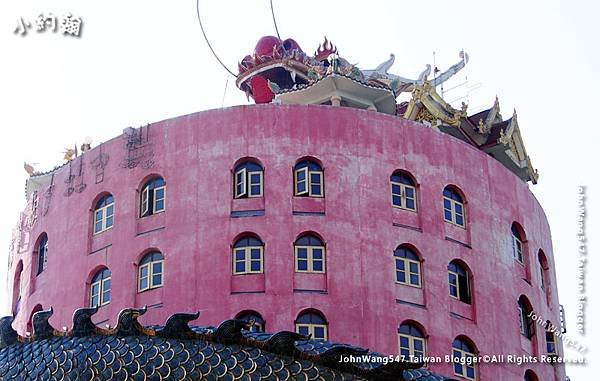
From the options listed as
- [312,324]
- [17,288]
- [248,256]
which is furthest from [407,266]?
[17,288]

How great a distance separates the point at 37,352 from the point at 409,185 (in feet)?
33.8

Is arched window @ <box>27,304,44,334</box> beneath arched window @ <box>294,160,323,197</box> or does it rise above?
beneath

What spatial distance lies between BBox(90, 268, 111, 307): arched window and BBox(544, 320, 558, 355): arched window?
37.0 ft

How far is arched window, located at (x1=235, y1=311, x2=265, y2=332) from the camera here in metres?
30.1

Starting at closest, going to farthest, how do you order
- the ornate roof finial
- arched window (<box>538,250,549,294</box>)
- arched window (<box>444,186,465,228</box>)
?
arched window (<box>444,186,465,228</box>), arched window (<box>538,250,549,294</box>), the ornate roof finial

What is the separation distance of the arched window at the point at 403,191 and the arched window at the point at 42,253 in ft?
29.8

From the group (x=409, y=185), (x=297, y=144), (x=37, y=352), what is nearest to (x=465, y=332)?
(x=409, y=185)

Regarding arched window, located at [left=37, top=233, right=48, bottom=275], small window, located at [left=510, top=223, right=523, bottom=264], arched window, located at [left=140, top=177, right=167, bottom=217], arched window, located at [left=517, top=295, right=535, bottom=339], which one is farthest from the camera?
arched window, located at [left=37, top=233, right=48, bottom=275]

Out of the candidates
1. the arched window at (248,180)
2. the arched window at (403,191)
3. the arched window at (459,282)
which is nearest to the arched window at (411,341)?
the arched window at (459,282)

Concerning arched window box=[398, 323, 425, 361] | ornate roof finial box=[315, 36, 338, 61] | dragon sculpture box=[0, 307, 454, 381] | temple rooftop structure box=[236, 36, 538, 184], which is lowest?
dragon sculpture box=[0, 307, 454, 381]

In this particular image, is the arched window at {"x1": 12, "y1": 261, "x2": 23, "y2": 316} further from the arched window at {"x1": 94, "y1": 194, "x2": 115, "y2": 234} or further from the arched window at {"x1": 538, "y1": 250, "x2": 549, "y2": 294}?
the arched window at {"x1": 538, "y1": 250, "x2": 549, "y2": 294}

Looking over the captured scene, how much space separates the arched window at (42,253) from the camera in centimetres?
3416

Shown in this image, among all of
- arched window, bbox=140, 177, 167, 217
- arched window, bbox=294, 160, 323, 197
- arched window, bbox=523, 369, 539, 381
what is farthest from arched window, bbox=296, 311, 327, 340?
arched window, bbox=523, 369, 539, 381

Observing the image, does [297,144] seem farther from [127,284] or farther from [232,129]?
[127,284]
